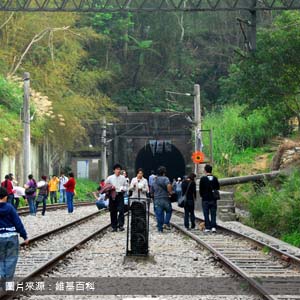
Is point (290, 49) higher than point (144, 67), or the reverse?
point (144, 67)

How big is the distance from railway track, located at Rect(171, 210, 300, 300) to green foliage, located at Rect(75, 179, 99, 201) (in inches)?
1429

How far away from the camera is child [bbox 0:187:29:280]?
10578mm

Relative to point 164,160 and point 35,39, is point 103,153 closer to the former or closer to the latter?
point 35,39

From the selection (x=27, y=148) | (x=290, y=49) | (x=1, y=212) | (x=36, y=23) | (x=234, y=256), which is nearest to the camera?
(x=1, y=212)

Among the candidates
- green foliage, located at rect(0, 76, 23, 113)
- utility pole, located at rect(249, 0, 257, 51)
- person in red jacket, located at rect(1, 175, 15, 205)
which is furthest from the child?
green foliage, located at rect(0, 76, 23, 113)

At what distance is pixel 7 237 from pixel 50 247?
7.21 m

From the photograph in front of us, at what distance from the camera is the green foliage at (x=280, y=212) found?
2036 centimetres

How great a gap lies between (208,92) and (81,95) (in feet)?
68.5

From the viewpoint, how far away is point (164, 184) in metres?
20.2

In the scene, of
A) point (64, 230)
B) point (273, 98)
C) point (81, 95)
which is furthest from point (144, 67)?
point (64, 230)

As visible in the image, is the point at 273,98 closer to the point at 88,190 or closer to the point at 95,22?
the point at 88,190

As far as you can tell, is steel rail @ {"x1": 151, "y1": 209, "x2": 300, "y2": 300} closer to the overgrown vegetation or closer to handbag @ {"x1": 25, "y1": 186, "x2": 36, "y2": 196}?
the overgrown vegetation

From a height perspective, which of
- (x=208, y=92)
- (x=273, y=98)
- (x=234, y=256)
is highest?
(x=208, y=92)

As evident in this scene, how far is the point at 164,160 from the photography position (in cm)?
7425
